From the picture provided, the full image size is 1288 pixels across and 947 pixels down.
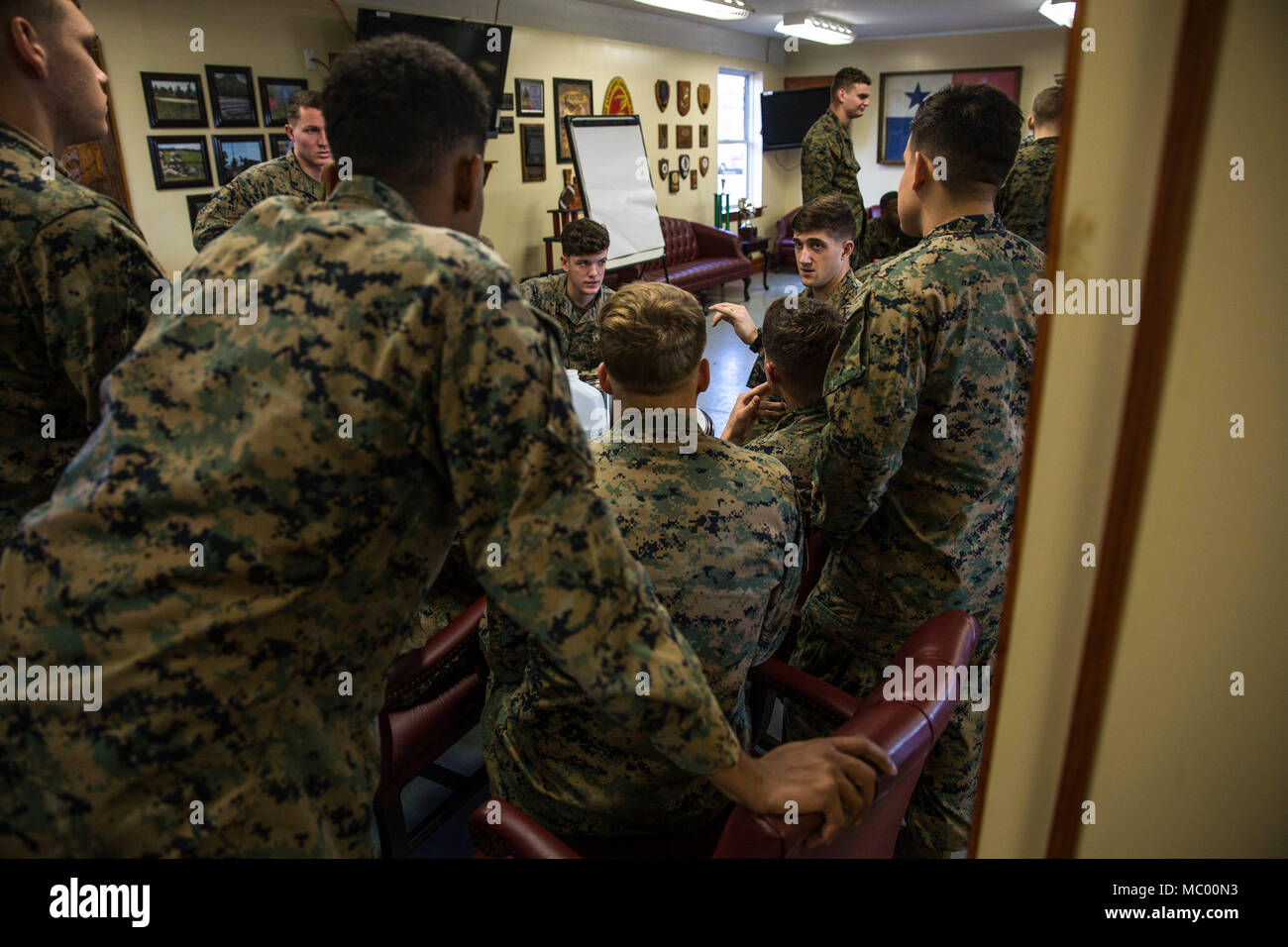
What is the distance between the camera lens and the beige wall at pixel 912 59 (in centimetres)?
964

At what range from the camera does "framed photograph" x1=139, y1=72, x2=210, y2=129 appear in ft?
13.8

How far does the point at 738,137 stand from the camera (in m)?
10.4

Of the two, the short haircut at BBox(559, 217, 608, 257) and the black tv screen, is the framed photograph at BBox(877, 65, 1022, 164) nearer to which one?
the black tv screen

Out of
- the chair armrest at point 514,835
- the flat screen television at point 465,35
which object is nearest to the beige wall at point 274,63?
the flat screen television at point 465,35

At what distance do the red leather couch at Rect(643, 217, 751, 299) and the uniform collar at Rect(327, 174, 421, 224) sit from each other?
22.8ft

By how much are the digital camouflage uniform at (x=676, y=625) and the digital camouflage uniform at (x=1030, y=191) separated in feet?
7.75

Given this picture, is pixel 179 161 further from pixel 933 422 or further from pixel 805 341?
pixel 933 422

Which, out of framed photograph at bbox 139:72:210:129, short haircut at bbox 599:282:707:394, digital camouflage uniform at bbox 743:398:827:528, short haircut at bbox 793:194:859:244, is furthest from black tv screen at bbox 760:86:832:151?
short haircut at bbox 599:282:707:394

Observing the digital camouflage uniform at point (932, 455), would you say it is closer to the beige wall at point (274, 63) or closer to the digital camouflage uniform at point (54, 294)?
the digital camouflage uniform at point (54, 294)

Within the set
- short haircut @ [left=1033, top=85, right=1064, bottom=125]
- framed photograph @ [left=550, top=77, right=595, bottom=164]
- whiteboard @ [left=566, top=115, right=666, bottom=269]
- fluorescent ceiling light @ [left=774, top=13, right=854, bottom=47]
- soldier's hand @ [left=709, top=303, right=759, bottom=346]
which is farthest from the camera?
fluorescent ceiling light @ [left=774, top=13, right=854, bottom=47]

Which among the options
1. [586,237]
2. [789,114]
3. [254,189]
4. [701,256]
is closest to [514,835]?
[586,237]

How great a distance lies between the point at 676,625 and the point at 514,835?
36 centimetres
